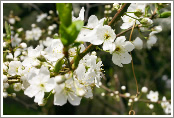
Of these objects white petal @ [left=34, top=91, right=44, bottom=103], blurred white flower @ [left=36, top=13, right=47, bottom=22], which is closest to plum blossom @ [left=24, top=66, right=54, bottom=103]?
white petal @ [left=34, top=91, right=44, bottom=103]

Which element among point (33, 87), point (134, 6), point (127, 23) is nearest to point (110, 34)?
point (127, 23)

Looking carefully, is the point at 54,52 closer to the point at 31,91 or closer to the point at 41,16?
the point at 31,91

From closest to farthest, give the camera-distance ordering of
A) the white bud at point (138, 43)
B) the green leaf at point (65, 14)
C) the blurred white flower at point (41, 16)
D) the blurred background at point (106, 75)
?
the green leaf at point (65, 14)
the white bud at point (138, 43)
the blurred background at point (106, 75)
the blurred white flower at point (41, 16)

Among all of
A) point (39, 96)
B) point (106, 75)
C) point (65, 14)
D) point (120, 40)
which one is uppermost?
point (65, 14)

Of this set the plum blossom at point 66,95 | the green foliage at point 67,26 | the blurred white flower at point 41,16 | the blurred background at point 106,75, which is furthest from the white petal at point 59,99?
the blurred white flower at point 41,16

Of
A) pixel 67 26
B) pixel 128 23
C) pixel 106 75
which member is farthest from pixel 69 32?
pixel 106 75

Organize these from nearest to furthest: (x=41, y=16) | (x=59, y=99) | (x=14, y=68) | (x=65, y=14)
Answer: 1. (x=65, y=14)
2. (x=59, y=99)
3. (x=14, y=68)
4. (x=41, y=16)

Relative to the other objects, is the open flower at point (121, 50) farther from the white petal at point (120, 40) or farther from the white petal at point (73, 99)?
the white petal at point (73, 99)

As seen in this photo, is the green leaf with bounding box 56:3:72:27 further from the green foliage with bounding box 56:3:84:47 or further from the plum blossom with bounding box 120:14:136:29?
the plum blossom with bounding box 120:14:136:29

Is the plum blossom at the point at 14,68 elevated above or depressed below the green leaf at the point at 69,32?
below
